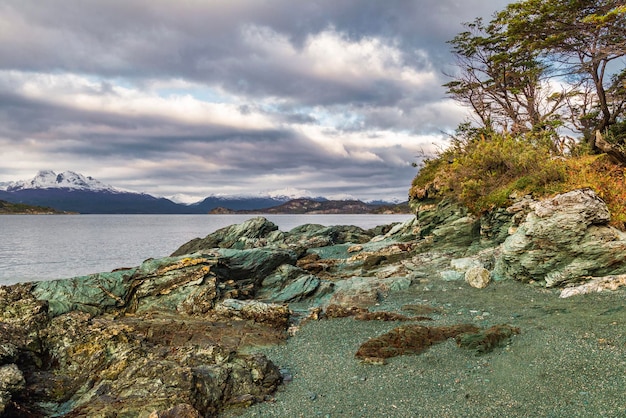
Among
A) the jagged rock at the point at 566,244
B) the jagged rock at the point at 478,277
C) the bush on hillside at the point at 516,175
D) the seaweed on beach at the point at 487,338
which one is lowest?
the seaweed on beach at the point at 487,338

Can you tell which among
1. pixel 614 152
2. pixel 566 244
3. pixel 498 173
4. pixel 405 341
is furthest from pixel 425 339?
pixel 614 152

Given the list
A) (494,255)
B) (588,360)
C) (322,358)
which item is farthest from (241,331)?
(494,255)

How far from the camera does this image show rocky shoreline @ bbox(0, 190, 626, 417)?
1050cm

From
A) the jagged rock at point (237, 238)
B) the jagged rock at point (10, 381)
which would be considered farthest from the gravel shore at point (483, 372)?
the jagged rock at point (237, 238)

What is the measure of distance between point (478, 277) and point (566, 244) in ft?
13.2

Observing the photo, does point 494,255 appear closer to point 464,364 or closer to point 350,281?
point 350,281

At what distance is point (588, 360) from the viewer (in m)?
10.2

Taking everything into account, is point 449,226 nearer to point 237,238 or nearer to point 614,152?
point 614,152

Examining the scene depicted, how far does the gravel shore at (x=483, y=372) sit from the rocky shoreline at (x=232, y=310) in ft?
1.94

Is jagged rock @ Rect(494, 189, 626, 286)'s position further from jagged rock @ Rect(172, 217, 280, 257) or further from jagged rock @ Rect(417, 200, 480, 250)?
jagged rock @ Rect(172, 217, 280, 257)

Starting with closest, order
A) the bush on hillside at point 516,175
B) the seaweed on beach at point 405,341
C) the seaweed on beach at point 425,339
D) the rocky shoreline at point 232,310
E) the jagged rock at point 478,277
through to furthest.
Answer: the rocky shoreline at point 232,310, the seaweed on beach at point 425,339, the seaweed on beach at point 405,341, the jagged rock at point 478,277, the bush on hillside at point 516,175

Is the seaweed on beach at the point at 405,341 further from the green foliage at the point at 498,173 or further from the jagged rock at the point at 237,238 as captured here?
the jagged rock at the point at 237,238

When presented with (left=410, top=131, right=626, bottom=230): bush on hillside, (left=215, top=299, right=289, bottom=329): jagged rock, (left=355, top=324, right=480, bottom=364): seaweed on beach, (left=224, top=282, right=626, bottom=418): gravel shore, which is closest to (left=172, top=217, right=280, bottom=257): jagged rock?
(left=410, top=131, right=626, bottom=230): bush on hillside

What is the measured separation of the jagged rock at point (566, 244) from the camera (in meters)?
16.3
